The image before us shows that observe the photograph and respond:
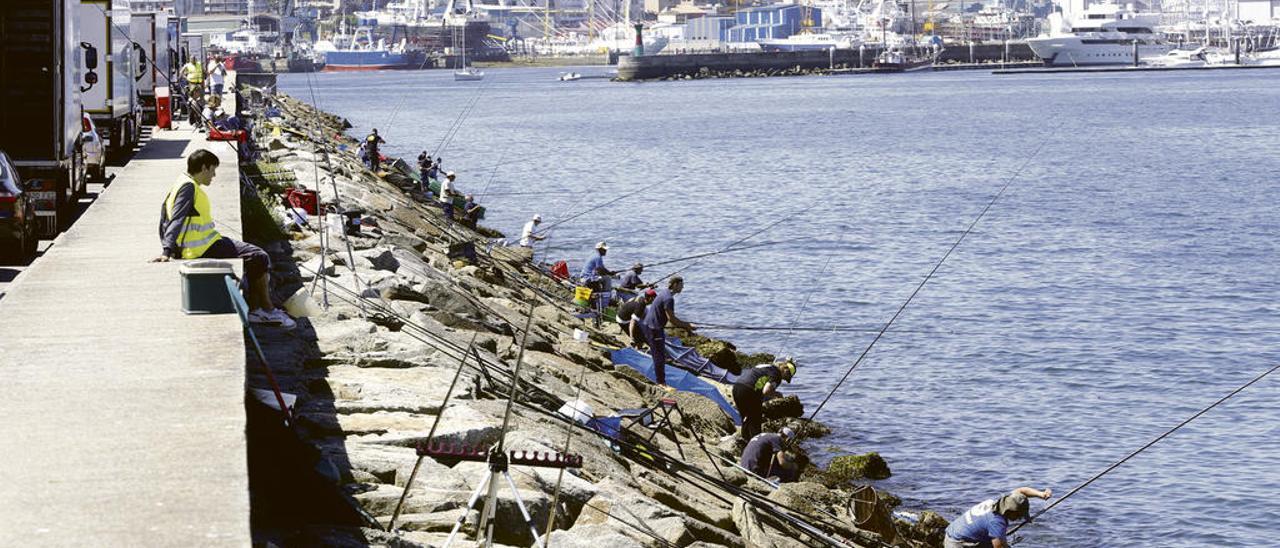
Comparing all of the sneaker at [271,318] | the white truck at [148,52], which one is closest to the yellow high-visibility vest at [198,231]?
the sneaker at [271,318]

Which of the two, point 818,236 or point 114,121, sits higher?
point 114,121

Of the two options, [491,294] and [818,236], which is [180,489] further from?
[818,236]

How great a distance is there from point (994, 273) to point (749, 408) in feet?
51.7

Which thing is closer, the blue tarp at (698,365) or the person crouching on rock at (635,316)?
the blue tarp at (698,365)

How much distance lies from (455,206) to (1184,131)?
4997 cm

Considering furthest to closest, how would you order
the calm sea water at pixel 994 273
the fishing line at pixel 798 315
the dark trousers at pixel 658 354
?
the fishing line at pixel 798 315, the dark trousers at pixel 658 354, the calm sea water at pixel 994 273

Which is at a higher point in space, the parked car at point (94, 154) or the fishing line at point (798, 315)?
the parked car at point (94, 154)

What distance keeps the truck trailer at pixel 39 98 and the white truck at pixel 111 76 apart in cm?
536

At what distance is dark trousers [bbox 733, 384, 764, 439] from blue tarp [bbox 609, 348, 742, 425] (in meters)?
1.44

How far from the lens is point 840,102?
107062 millimetres

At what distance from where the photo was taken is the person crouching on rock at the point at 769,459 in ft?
46.5

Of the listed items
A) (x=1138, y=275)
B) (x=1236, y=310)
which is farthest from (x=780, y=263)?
(x=1236, y=310)

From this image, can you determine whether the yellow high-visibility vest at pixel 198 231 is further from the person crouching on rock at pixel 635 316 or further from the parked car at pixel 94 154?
the parked car at pixel 94 154

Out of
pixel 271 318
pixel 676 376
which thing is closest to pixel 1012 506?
pixel 271 318
